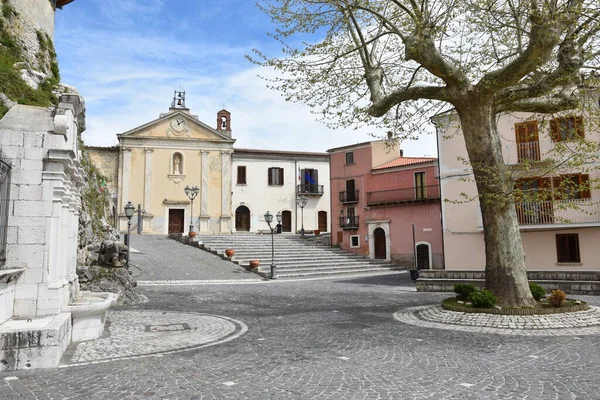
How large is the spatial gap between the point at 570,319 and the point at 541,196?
99.1 inches

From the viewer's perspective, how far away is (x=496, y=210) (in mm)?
9805

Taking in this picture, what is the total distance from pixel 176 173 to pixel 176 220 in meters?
4.16

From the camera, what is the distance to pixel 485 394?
4625 mm

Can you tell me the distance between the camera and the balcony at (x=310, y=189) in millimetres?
41719

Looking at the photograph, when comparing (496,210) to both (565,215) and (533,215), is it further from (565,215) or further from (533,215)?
(565,215)

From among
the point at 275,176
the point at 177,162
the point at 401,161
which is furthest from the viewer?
the point at 275,176

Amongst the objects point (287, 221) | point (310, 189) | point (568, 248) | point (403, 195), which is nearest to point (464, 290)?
point (568, 248)

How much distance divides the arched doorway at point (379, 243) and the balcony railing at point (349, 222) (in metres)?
1.62

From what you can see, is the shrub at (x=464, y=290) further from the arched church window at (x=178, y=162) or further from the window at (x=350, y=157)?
the arched church window at (x=178, y=162)

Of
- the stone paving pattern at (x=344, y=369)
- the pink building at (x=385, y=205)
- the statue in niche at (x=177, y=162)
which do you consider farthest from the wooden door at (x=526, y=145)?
the statue in niche at (x=177, y=162)

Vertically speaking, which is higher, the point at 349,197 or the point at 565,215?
the point at 349,197

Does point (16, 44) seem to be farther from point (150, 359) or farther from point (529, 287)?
point (529, 287)

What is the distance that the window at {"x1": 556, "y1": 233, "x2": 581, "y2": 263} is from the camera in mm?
19891

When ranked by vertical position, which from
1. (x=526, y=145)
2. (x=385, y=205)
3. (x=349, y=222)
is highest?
(x=526, y=145)
